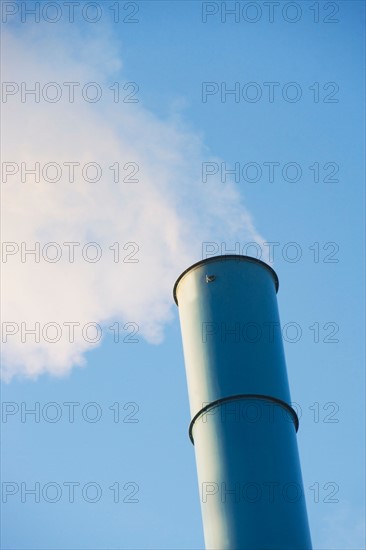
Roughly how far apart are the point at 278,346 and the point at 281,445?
1648 millimetres

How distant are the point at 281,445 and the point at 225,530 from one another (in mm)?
1490

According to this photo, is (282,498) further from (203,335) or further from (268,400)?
(203,335)

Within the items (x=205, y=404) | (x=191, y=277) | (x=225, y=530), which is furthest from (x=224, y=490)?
(x=191, y=277)

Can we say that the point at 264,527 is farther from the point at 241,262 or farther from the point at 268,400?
the point at 241,262

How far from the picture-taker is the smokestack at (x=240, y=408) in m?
12.5

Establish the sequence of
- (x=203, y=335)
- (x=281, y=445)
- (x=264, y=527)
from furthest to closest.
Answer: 1. (x=203, y=335)
2. (x=281, y=445)
3. (x=264, y=527)

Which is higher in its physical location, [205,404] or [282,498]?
[205,404]

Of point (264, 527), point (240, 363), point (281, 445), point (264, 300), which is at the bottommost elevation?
point (264, 527)

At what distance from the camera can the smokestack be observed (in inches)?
493

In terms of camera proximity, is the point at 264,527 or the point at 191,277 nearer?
the point at 264,527

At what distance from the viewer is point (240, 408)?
43.9ft

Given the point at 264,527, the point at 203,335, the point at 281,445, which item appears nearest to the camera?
the point at 264,527

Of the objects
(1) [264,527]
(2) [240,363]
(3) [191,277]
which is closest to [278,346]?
(2) [240,363]

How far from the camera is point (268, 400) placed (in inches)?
533
